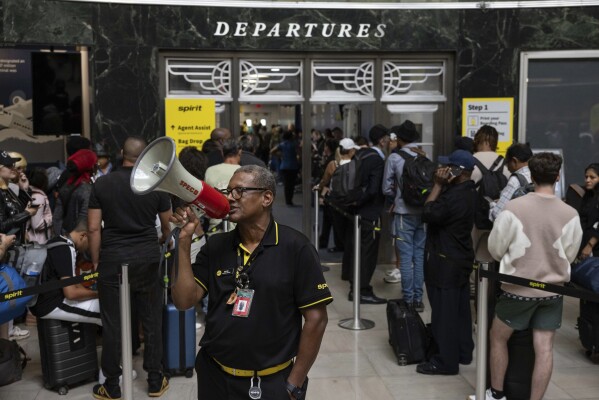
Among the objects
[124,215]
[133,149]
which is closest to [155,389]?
[124,215]

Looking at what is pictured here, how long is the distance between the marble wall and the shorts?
18.2 feet

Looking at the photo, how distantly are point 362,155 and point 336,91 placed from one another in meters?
2.19

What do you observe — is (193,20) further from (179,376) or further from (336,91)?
(179,376)

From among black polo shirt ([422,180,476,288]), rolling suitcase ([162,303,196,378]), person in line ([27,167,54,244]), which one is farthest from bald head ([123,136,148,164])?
black polo shirt ([422,180,476,288])

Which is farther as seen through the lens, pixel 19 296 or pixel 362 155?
pixel 362 155

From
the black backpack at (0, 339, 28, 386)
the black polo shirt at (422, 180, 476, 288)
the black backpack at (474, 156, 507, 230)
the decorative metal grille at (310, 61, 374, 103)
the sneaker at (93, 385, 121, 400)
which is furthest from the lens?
the decorative metal grille at (310, 61, 374, 103)

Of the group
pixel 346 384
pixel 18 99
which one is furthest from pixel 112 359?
pixel 18 99

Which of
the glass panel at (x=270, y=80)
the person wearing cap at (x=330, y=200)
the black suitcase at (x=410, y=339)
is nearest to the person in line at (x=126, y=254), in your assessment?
the black suitcase at (x=410, y=339)

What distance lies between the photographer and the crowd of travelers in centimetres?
478

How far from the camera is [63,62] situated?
9352 mm

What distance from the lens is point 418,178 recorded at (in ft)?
24.5

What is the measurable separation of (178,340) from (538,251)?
290cm

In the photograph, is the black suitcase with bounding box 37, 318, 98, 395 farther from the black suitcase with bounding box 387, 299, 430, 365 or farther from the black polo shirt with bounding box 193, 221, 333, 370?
the black polo shirt with bounding box 193, 221, 333, 370

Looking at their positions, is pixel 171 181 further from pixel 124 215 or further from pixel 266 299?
pixel 124 215
